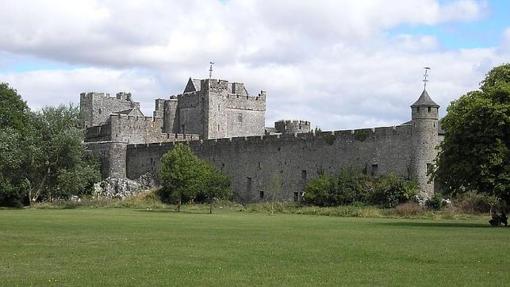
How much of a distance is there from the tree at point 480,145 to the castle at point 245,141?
34.2ft

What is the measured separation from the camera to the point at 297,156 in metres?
56.3

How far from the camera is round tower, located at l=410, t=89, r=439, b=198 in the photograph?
4891 cm

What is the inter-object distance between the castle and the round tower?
0.06 m

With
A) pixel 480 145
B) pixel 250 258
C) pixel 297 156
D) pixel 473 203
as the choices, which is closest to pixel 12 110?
pixel 297 156

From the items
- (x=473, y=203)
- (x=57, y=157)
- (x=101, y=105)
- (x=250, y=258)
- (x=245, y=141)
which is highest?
(x=101, y=105)

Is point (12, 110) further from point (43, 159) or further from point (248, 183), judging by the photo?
point (248, 183)

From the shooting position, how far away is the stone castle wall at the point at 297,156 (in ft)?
166

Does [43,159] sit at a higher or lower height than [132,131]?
lower

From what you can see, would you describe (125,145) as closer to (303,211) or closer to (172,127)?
(172,127)

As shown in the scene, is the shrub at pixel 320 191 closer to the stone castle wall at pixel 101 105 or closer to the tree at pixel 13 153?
the tree at pixel 13 153

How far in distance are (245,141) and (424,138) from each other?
→ 49.4 feet

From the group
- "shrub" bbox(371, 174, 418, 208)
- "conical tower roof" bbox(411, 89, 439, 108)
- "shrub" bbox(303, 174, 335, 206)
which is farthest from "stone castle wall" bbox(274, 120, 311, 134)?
"shrub" bbox(371, 174, 418, 208)

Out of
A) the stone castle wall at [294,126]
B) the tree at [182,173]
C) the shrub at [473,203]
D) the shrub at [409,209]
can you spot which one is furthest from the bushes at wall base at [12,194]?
the shrub at [473,203]

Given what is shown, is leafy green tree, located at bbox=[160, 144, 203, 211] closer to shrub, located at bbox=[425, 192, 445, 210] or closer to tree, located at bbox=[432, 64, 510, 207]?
shrub, located at bbox=[425, 192, 445, 210]
